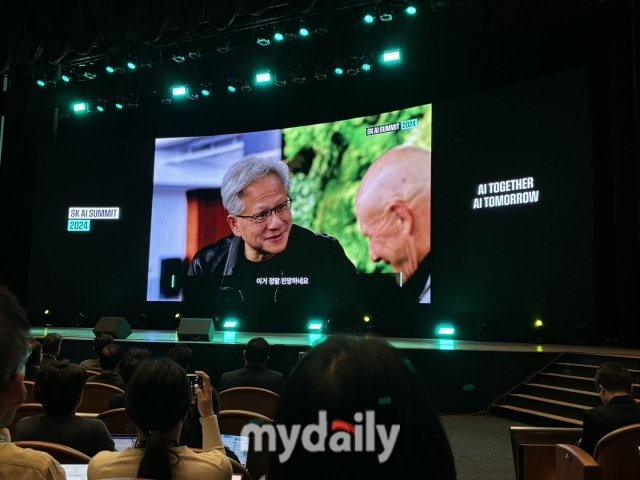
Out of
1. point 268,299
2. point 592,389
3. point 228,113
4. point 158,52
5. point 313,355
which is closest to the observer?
point 313,355

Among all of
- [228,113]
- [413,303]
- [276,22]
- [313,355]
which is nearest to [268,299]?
[413,303]

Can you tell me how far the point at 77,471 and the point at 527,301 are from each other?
811cm

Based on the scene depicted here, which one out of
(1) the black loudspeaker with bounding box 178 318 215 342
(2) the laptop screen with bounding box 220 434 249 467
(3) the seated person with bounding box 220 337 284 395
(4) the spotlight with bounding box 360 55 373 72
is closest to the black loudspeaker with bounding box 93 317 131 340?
(1) the black loudspeaker with bounding box 178 318 215 342

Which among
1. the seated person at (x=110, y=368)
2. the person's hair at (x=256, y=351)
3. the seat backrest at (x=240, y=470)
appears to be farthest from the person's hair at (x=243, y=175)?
the seat backrest at (x=240, y=470)

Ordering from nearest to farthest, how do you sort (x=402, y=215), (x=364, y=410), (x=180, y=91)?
1. (x=364, y=410)
2. (x=402, y=215)
3. (x=180, y=91)

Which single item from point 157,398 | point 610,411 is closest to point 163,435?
point 157,398

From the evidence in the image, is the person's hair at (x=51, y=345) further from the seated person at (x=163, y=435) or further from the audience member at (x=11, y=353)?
the audience member at (x=11, y=353)

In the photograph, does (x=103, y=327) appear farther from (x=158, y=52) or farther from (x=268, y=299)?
(x=158, y=52)

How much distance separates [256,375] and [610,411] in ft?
8.30

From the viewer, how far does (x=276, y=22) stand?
9.10 metres

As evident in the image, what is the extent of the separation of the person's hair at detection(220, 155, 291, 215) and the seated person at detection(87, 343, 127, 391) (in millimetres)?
6789

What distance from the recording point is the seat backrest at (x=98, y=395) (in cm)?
432

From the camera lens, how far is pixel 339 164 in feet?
36.2

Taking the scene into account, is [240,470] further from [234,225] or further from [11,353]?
[234,225]
